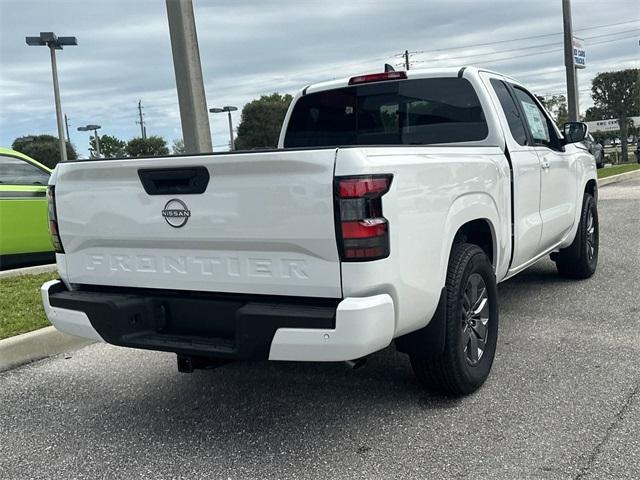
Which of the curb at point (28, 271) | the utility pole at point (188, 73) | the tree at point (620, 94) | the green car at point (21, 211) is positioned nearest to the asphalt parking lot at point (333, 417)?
the curb at point (28, 271)

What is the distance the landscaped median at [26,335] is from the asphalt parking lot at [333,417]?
0.45ft

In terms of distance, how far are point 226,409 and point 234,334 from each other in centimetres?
84

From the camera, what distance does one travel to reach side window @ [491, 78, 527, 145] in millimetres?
4703

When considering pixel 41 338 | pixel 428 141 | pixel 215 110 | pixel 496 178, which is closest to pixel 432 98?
pixel 428 141

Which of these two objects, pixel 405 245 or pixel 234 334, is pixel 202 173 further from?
pixel 405 245

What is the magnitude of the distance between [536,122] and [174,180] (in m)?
3.35

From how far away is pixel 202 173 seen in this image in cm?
309

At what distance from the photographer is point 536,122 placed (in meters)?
5.34

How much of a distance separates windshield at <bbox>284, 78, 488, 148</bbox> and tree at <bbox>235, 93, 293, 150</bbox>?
158ft

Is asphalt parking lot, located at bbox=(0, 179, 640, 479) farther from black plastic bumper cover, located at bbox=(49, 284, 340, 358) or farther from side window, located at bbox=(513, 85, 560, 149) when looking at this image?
side window, located at bbox=(513, 85, 560, 149)

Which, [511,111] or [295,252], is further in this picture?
[511,111]

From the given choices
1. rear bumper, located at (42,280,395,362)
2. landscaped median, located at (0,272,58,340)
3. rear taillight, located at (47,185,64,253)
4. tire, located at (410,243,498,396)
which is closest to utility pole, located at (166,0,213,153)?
landscaped median, located at (0,272,58,340)

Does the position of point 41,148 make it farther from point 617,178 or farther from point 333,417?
point 333,417

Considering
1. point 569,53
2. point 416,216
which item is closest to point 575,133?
point 416,216
